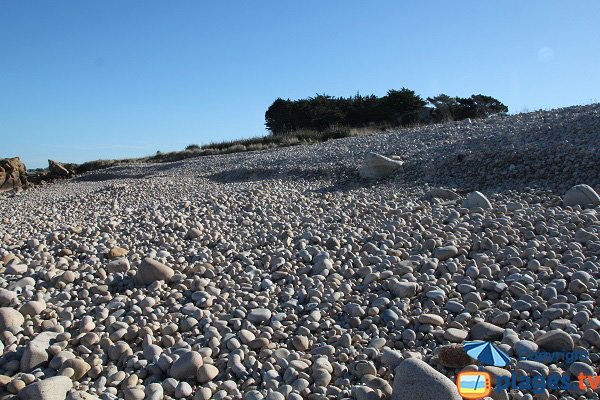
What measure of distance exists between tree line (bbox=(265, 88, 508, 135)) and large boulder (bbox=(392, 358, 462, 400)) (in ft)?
68.5

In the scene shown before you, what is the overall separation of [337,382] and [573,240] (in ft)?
8.08

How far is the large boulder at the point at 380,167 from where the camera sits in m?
7.70

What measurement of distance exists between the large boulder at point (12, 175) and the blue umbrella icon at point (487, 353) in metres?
16.6

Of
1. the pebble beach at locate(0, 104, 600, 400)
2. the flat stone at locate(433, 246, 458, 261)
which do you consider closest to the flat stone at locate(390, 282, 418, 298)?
the pebble beach at locate(0, 104, 600, 400)

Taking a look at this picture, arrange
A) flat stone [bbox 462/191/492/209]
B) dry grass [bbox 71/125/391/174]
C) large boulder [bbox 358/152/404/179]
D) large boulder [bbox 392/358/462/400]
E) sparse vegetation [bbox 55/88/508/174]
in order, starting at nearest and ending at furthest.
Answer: large boulder [bbox 392/358/462/400] → flat stone [bbox 462/191/492/209] → large boulder [bbox 358/152/404/179] → dry grass [bbox 71/125/391/174] → sparse vegetation [bbox 55/88/508/174]

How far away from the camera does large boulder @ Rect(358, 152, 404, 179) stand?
7695 millimetres

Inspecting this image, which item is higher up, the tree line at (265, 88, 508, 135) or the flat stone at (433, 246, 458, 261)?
the tree line at (265, 88, 508, 135)

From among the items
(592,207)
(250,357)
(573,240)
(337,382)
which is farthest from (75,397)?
(592,207)

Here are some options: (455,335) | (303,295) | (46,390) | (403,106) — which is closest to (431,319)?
(455,335)

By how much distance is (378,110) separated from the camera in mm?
24297

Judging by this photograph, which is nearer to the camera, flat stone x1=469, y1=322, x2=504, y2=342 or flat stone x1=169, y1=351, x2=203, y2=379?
flat stone x1=169, y1=351, x2=203, y2=379

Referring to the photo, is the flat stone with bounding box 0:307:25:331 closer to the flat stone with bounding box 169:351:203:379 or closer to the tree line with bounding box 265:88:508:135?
the flat stone with bounding box 169:351:203:379

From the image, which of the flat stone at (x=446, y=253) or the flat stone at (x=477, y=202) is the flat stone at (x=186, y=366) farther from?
the flat stone at (x=477, y=202)

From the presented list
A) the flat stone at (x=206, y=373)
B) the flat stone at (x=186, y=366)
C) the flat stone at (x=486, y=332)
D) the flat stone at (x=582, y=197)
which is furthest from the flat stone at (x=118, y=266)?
the flat stone at (x=582, y=197)
